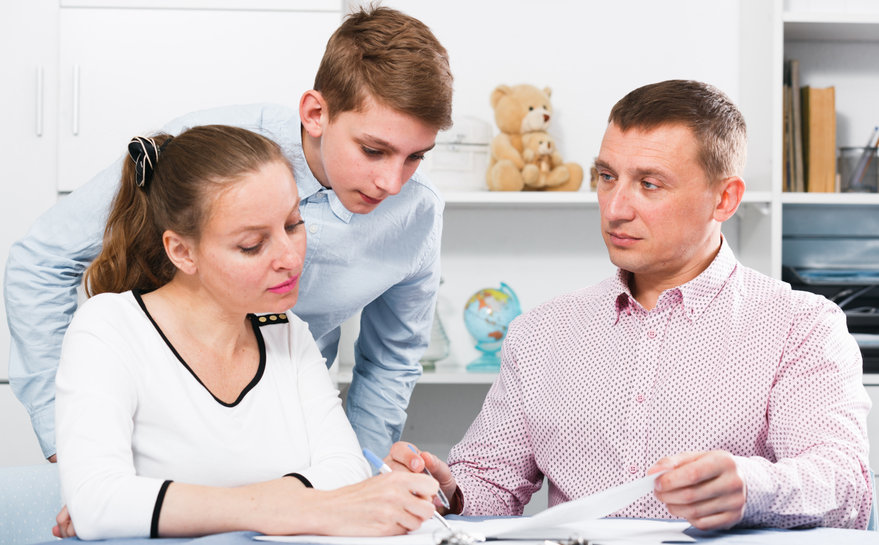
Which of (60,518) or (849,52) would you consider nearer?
(60,518)

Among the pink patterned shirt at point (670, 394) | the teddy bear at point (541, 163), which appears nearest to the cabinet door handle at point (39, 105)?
the teddy bear at point (541, 163)

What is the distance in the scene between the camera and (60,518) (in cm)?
101

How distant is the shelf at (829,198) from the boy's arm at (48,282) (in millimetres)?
1570

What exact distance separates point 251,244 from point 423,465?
0.35 meters

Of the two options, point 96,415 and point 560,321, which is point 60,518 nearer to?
point 96,415

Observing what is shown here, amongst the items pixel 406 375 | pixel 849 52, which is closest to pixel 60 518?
pixel 406 375

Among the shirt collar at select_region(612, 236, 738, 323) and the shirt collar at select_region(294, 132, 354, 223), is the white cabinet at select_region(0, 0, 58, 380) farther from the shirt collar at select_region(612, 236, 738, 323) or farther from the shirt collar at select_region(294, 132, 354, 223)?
the shirt collar at select_region(612, 236, 738, 323)

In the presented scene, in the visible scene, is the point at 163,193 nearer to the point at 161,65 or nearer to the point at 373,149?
the point at 373,149

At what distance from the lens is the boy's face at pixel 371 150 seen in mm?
1272

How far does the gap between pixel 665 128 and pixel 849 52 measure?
156 cm

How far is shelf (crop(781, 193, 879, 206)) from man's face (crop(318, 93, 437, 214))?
1.32 meters

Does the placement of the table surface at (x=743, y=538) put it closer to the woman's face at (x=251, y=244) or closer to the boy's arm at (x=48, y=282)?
the woman's face at (x=251, y=244)

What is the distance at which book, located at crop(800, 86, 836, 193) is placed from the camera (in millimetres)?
2334

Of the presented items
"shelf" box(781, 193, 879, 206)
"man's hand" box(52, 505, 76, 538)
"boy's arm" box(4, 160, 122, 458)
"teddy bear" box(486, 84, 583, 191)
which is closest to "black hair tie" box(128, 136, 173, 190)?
"boy's arm" box(4, 160, 122, 458)
